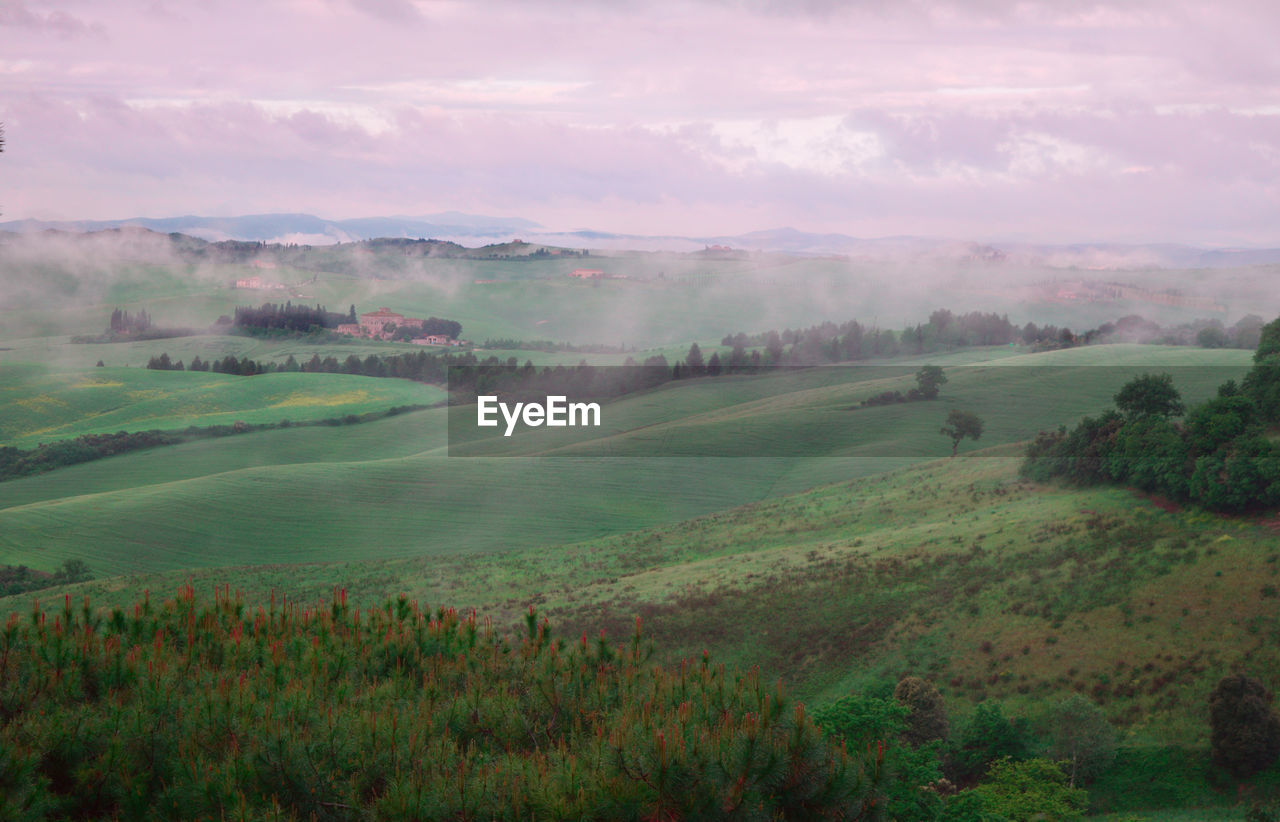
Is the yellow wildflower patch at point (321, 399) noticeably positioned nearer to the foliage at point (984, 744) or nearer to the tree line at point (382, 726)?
the foliage at point (984, 744)

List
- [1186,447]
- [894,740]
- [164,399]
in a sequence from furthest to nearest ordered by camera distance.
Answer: [164,399]
[1186,447]
[894,740]

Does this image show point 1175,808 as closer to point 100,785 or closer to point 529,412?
point 100,785

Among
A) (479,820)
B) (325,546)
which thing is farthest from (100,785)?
(325,546)

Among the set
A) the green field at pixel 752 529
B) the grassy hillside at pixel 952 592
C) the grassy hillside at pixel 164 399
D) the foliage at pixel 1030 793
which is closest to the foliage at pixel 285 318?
the grassy hillside at pixel 164 399

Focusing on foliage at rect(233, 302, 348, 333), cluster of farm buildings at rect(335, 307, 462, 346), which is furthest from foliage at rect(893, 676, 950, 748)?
foliage at rect(233, 302, 348, 333)

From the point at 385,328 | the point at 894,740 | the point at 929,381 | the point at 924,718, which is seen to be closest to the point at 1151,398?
the point at 924,718

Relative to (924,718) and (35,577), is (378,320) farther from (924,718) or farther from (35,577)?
(924,718)
